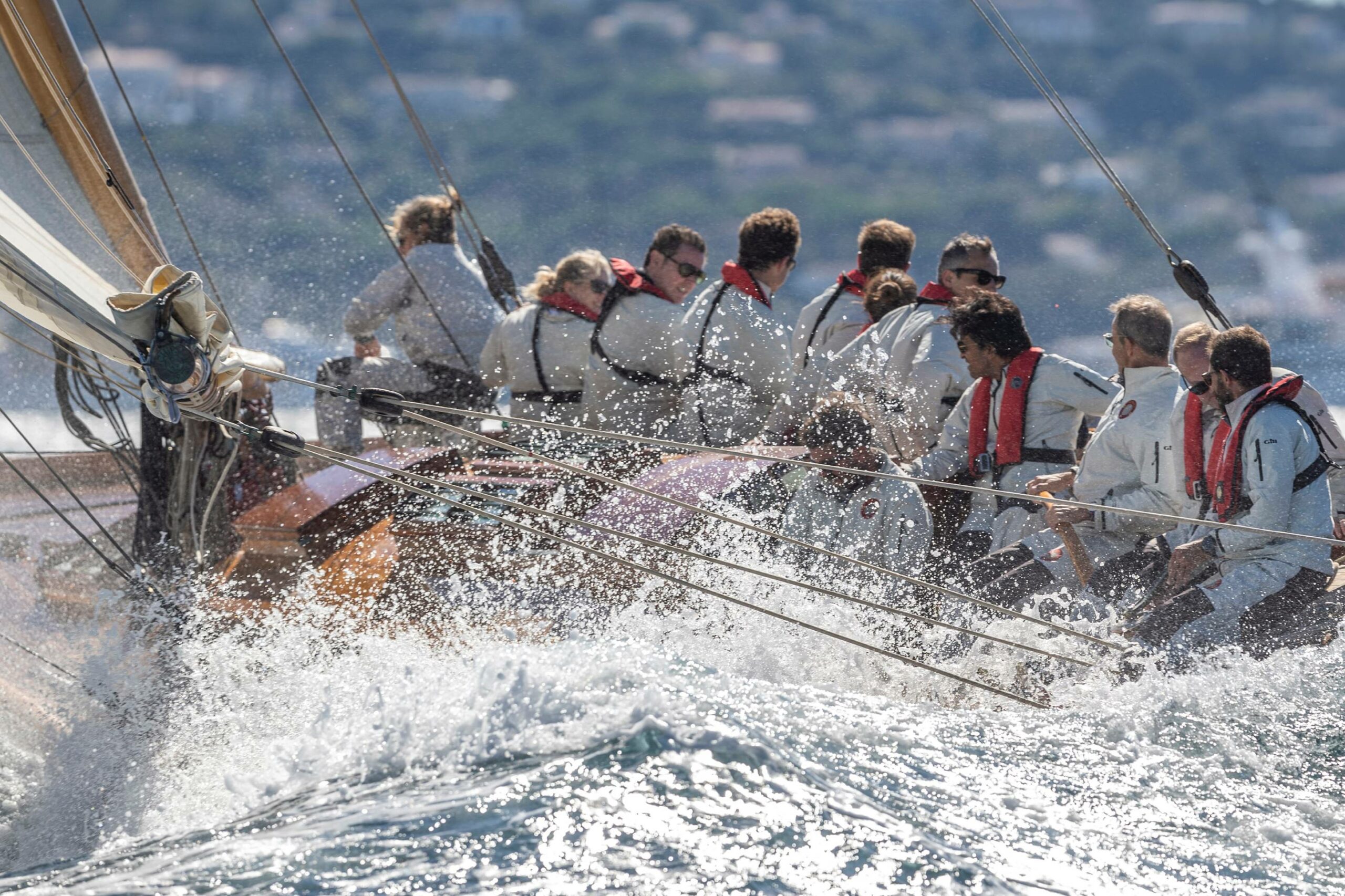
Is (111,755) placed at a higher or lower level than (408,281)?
lower

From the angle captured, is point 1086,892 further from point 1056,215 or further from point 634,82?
point 634,82

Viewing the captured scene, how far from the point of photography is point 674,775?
1.30m

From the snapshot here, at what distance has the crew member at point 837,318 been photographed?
2.22m

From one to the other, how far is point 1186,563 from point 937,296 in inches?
23.2

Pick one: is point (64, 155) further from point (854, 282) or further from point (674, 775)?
point (674, 775)

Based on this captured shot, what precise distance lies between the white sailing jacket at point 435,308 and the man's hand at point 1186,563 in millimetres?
1590

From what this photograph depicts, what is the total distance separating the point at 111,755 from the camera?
183 centimetres

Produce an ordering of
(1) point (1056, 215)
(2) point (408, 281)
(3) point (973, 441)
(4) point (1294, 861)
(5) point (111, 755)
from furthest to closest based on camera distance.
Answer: (1) point (1056, 215) < (2) point (408, 281) < (3) point (973, 441) < (5) point (111, 755) < (4) point (1294, 861)

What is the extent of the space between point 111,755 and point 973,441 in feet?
4.26

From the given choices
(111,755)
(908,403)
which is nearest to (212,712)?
(111,755)

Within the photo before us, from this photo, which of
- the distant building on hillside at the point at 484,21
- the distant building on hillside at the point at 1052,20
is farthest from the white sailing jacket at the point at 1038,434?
the distant building on hillside at the point at 484,21

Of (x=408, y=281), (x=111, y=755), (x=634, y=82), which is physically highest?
(x=634, y=82)

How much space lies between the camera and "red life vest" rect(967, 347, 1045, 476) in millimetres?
1924

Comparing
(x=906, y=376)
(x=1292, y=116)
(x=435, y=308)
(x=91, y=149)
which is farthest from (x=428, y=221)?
(x=1292, y=116)
